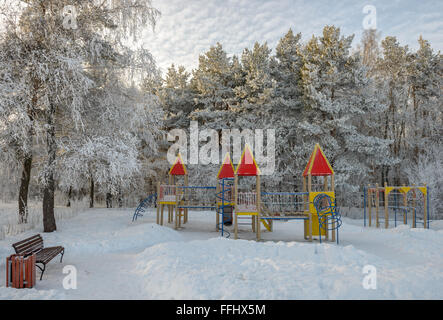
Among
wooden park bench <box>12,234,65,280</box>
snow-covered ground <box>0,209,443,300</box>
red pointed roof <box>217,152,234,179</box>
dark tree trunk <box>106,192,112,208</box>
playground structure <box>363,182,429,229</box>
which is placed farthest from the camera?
dark tree trunk <box>106,192,112,208</box>

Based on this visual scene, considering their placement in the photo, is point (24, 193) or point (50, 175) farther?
point (24, 193)

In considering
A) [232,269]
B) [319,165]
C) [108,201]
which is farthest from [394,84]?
[108,201]

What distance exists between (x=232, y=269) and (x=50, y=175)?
7.12m

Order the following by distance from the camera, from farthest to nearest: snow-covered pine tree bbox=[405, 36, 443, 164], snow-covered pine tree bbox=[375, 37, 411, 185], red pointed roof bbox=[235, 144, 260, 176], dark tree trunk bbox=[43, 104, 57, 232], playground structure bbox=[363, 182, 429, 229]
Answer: snow-covered pine tree bbox=[375, 37, 411, 185] < snow-covered pine tree bbox=[405, 36, 443, 164] < playground structure bbox=[363, 182, 429, 229] < red pointed roof bbox=[235, 144, 260, 176] < dark tree trunk bbox=[43, 104, 57, 232]

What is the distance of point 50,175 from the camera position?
9.68 meters

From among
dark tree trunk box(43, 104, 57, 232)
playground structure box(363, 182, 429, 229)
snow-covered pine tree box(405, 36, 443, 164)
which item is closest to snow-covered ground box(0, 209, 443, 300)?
dark tree trunk box(43, 104, 57, 232)

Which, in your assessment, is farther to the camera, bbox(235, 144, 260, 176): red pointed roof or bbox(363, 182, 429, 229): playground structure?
bbox(363, 182, 429, 229): playground structure

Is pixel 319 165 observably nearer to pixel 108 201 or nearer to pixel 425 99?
pixel 108 201

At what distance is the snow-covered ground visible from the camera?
4516 mm

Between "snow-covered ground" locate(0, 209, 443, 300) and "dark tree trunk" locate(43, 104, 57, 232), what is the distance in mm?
778

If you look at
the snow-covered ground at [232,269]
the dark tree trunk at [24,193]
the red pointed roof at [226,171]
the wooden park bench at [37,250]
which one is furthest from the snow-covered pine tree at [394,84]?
the wooden park bench at [37,250]

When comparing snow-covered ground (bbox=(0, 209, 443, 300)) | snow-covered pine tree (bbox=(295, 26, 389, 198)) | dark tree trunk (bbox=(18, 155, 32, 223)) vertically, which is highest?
snow-covered pine tree (bbox=(295, 26, 389, 198))

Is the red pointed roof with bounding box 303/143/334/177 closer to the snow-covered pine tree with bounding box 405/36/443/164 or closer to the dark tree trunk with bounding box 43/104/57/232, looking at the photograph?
the dark tree trunk with bounding box 43/104/57/232
